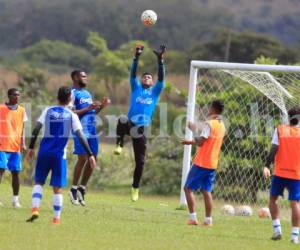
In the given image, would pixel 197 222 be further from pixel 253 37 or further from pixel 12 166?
pixel 253 37

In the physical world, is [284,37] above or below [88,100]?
above

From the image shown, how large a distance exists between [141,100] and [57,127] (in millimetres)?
3485

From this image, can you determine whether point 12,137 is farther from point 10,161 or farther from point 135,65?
point 135,65

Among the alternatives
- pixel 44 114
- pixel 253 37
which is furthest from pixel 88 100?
pixel 253 37

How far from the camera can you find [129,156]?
104 feet

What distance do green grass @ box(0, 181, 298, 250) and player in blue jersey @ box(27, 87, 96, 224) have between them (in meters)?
0.42

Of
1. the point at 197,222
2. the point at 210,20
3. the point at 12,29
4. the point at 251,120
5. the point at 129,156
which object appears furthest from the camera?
the point at 210,20

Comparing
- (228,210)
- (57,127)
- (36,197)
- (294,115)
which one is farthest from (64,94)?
(228,210)

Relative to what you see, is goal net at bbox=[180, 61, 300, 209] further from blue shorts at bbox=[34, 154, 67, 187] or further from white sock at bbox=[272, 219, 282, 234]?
blue shorts at bbox=[34, 154, 67, 187]

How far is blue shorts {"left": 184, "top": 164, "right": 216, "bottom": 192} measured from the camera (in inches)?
571

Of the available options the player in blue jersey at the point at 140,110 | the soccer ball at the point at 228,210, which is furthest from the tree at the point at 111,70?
the player in blue jersey at the point at 140,110

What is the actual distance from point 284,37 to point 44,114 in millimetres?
115097

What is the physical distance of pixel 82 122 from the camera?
642 inches

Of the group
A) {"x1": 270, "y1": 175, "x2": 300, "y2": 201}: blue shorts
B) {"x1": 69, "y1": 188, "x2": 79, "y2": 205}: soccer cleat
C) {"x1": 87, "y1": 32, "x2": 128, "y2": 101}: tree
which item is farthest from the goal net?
{"x1": 87, "y1": 32, "x2": 128, "y2": 101}: tree
